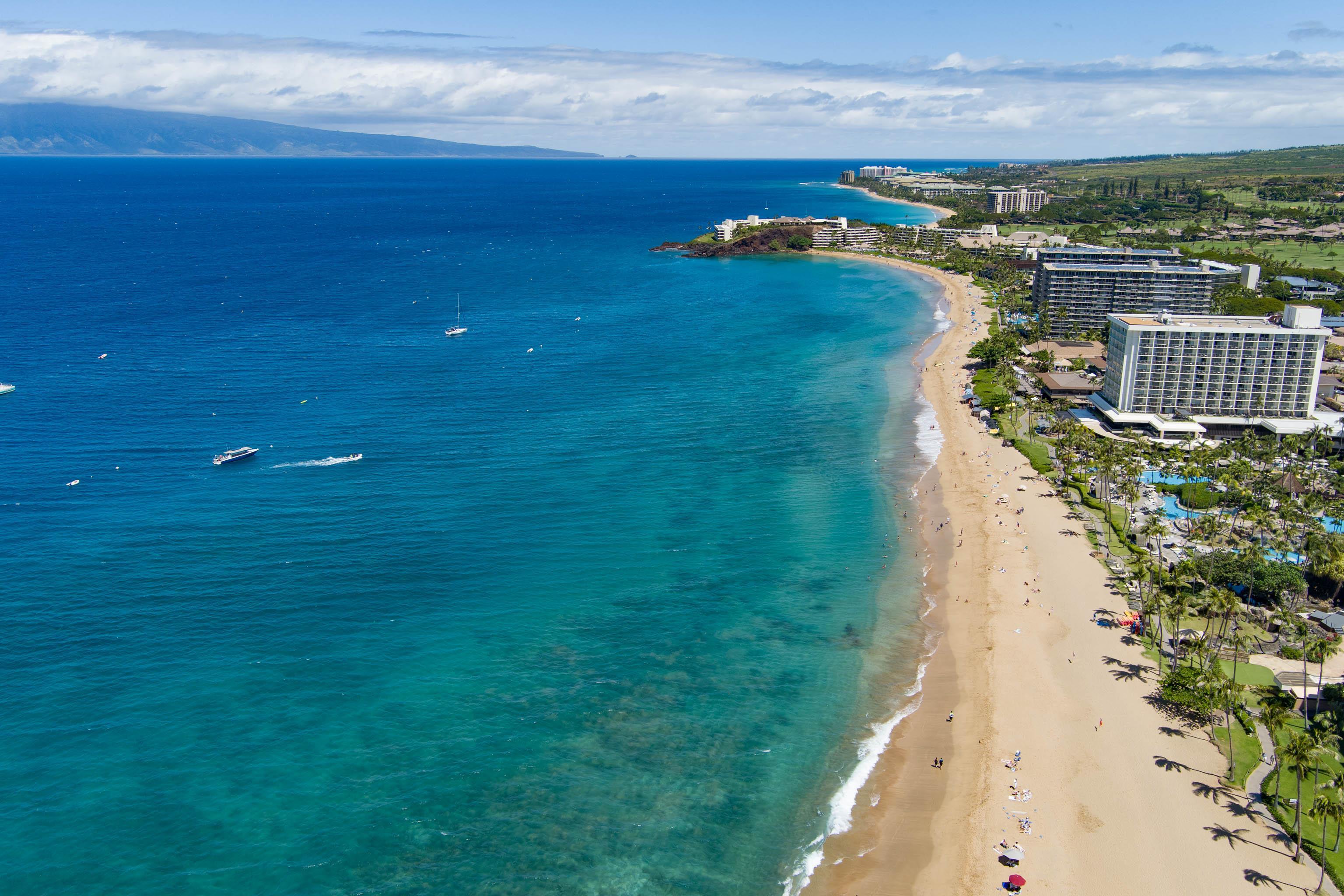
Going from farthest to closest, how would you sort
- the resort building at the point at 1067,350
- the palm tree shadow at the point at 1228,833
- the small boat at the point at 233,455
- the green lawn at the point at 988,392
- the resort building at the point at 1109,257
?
the resort building at the point at 1109,257 → the resort building at the point at 1067,350 → the green lawn at the point at 988,392 → the small boat at the point at 233,455 → the palm tree shadow at the point at 1228,833

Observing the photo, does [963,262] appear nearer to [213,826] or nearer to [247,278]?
[247,278]

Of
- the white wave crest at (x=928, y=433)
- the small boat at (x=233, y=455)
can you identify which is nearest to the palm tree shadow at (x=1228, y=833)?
the white wave crest at (x=928, y=433)

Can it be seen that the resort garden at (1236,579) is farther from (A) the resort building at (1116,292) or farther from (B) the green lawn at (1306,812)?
(A) the resort building at (1116,292)

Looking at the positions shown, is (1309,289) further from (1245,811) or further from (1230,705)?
(1245,811)

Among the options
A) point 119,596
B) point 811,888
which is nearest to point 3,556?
point 119,596

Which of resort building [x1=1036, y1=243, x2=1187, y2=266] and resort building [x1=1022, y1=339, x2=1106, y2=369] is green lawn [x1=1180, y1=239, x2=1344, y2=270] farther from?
resort building [x1=1022, y1=339, x2=1106, y2=369]

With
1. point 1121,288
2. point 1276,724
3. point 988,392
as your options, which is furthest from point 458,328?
point 1276,724

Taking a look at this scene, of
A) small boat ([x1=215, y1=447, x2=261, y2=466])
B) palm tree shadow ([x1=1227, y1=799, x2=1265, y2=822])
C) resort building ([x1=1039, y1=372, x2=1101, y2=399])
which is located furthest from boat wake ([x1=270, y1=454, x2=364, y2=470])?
resort building ([x1=1039, y1=372, x2=1101, y2=399])

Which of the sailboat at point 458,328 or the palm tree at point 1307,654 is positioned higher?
the sailboat at point 458,328
